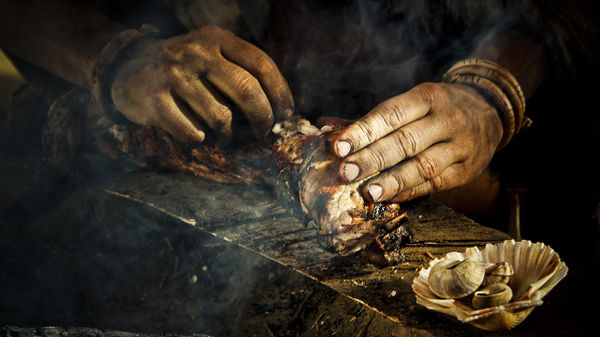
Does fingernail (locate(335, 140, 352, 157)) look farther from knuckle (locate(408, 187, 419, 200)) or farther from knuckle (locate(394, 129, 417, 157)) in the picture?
knuckle (locate(408, 187, 419, 200))

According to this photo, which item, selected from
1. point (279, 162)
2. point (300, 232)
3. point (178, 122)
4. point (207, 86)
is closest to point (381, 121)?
point (279, 162)

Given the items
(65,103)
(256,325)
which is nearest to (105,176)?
(65,103)

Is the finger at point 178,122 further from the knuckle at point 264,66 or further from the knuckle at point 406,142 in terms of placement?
the knuckle at point 406,142

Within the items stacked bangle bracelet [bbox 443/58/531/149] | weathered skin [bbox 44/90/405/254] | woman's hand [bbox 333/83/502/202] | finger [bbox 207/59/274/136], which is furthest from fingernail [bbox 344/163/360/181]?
stacked bangle bracelet [bbox 443/58/531/149]

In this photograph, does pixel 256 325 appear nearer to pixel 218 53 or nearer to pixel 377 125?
pixel 377 125

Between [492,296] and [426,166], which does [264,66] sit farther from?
[492,296]

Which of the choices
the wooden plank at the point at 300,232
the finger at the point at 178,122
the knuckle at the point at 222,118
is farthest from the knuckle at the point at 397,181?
the finger at the point at 178,122
